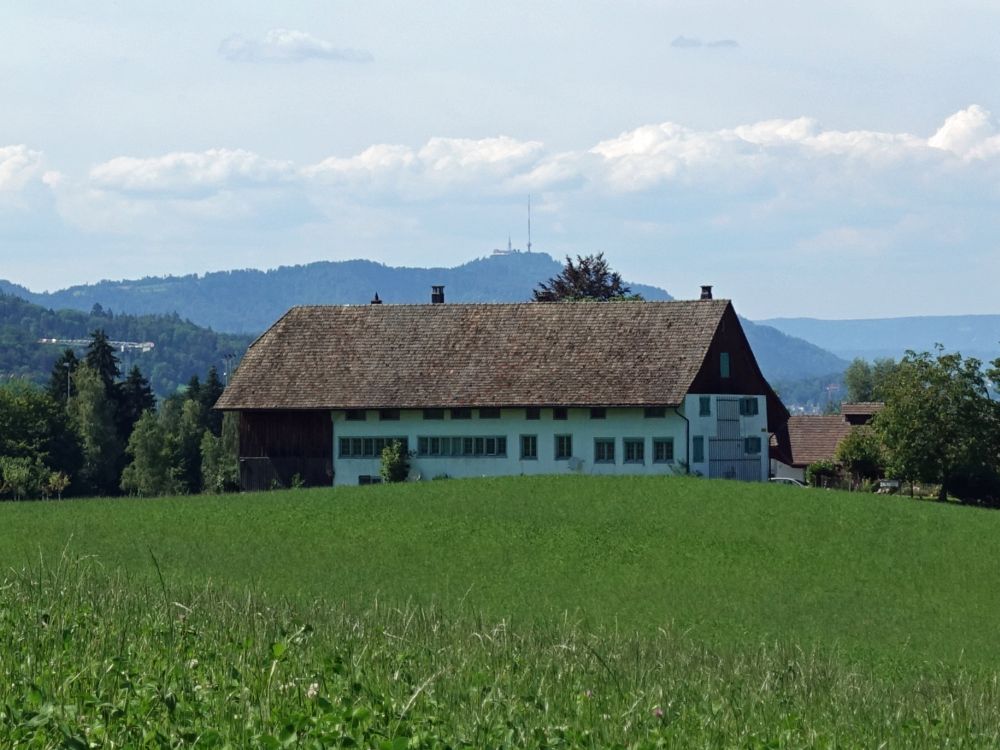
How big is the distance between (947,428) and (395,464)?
2637 cm

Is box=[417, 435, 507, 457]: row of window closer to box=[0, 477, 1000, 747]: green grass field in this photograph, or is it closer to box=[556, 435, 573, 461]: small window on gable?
box=[556, 435, 573, 461]: small window on gable

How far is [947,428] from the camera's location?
73.5m

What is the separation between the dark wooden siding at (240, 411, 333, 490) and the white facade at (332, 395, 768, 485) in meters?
0.65

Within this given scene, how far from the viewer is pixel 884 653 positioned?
25.7m

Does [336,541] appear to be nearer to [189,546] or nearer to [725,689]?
[189,546]

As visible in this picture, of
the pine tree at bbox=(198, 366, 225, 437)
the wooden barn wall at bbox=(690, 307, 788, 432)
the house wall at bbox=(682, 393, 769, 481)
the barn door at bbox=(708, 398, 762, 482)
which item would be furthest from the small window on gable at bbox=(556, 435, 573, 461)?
the pine tree at bbox=(198, 366, 225, 437)

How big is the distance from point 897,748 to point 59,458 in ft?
319

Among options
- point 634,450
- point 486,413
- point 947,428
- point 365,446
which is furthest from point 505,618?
point 947,428

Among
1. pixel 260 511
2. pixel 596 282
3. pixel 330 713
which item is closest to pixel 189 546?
pixel 260 511

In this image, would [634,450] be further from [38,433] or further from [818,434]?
[818,434]

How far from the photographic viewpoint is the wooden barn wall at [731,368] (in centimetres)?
6475

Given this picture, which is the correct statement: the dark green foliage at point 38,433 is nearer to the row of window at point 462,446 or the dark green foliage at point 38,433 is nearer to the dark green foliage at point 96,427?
the dark green foliage at point 96,427

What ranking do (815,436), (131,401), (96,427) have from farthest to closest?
1. (131,401)
2. (815,436)
3. (96,427)

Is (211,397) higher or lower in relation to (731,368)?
lower
